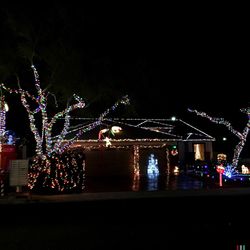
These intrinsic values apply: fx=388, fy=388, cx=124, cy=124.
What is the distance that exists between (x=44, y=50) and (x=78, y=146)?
7304 millimetres

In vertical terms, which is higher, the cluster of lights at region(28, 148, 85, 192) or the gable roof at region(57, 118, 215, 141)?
the gable roof at region(57, 118, 215, 141)

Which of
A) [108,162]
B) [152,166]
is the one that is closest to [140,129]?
[152,166]

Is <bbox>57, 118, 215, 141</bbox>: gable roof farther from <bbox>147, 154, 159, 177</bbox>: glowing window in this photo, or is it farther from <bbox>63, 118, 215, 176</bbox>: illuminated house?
<bbox>147, 154, 159, 177</bbox>: glowing window

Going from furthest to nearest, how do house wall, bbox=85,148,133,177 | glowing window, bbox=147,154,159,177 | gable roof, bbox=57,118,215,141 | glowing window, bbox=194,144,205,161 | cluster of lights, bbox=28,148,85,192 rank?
glowing window, bbox=194,144,205,161 < glowing window, bbox=147,154,159,177 < gable roof, bbox=57,118,215,141 < house wall, bbox=85,148,133,177 < cluster of lights, bbox=28,148,85,192

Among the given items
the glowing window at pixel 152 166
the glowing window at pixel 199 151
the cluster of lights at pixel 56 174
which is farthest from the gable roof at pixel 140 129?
the cluster of lights at pixel 56 174

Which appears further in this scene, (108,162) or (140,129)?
(140,129)

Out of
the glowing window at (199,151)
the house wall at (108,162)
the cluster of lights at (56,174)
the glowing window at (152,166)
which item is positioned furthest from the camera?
the glowing window at (199,151)

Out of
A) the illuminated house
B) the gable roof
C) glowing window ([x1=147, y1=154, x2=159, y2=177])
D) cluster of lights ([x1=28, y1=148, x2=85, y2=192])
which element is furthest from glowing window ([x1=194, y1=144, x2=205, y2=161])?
cluster of lights ([x1=28, y1=148, x2=85, y2=192])

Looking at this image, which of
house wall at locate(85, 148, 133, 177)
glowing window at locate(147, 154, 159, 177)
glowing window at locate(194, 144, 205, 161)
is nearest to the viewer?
A: house wall at locate(85, 148, 133, 177)

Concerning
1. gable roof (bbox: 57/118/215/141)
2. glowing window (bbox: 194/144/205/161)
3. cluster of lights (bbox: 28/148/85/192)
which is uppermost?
gable roof (bbox: 57/118/215/141)

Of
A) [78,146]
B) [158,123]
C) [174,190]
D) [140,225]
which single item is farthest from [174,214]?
[158,123]

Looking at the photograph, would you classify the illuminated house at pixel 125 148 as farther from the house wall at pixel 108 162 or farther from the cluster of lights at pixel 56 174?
the cluster of lights at pixel 56 174

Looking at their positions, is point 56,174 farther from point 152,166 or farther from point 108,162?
point 152,166

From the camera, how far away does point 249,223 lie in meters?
9.69
